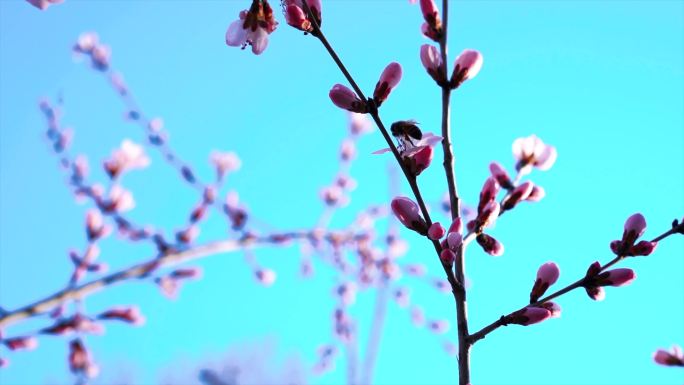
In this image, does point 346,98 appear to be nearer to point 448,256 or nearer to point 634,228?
point 448,256

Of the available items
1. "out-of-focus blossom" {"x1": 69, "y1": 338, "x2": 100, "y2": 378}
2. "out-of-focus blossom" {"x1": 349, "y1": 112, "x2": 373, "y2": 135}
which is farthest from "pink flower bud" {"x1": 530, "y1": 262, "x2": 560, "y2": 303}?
"out-of-focus blossom" {"x1": 349, "y1": 112, "x2": 373, "y2": 135}

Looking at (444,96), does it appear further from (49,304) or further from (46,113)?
(46,113)

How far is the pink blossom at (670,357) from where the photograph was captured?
1.19m

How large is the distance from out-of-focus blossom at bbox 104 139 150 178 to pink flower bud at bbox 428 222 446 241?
8.42ft

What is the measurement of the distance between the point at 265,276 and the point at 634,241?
10.6 feet

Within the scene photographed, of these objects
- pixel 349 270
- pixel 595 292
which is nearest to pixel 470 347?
pixel 595 292

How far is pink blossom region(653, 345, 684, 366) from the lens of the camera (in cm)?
119

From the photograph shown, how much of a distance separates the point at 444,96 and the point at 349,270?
10.7ft

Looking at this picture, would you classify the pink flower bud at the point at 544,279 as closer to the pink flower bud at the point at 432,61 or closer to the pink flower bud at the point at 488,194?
the pink flower bud at the point at 488,194

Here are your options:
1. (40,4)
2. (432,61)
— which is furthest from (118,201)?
(432,61)

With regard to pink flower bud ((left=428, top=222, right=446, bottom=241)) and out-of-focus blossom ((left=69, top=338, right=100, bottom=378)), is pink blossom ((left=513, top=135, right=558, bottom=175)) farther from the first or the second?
out-of-focus blossom ((left=69, top=338, right=100, bottom=378))

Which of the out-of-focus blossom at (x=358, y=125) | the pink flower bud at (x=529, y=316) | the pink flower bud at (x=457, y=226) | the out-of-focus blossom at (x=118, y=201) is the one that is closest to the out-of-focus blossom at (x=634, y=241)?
the pink flower bud at (x=529, y=316)

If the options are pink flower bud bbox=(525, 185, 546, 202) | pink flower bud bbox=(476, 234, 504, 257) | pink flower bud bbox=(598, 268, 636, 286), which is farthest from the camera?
pink flower bud bbox=(525, 185, 546, 202)

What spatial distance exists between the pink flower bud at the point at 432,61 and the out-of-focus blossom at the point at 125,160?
2.45 m
